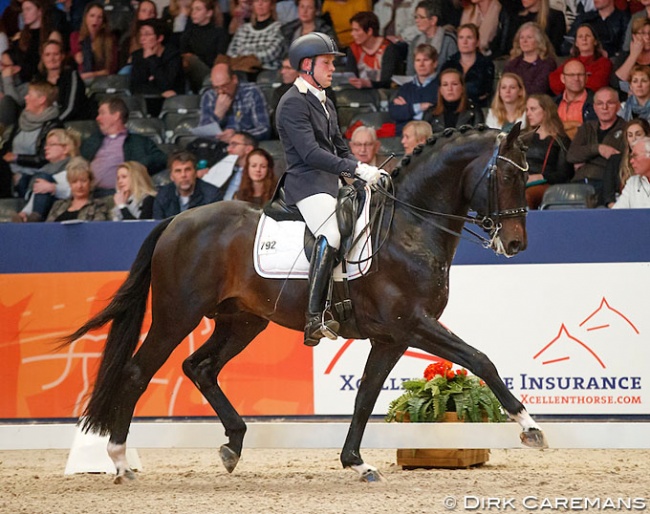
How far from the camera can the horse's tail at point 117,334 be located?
238 inches

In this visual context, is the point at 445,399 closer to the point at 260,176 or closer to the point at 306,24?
the point at 260,176

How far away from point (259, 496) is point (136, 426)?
1347 millimetres

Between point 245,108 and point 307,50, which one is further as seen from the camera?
point 245,108

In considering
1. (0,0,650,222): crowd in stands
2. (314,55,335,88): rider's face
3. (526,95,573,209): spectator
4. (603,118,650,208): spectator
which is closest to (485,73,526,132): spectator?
(0,0,650,222): crowd in stands

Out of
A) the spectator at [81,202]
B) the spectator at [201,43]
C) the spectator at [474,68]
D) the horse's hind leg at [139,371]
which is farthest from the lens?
the spectator at [201,43]

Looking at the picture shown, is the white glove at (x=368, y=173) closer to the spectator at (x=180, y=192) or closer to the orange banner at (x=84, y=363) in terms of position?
the orange banner at (x=84, y=363)

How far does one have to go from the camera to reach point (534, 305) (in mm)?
7680

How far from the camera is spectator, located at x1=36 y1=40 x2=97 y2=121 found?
10.9 meters

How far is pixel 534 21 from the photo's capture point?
9.94m

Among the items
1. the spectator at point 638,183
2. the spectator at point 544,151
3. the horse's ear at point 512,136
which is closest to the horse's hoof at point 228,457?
the horse's ear at point 512,136

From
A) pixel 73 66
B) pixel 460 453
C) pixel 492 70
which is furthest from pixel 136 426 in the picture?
pixel 73 66

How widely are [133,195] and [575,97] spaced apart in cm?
407

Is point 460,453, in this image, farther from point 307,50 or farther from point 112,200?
point 112,200

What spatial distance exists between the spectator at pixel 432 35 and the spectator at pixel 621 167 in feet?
7.28
